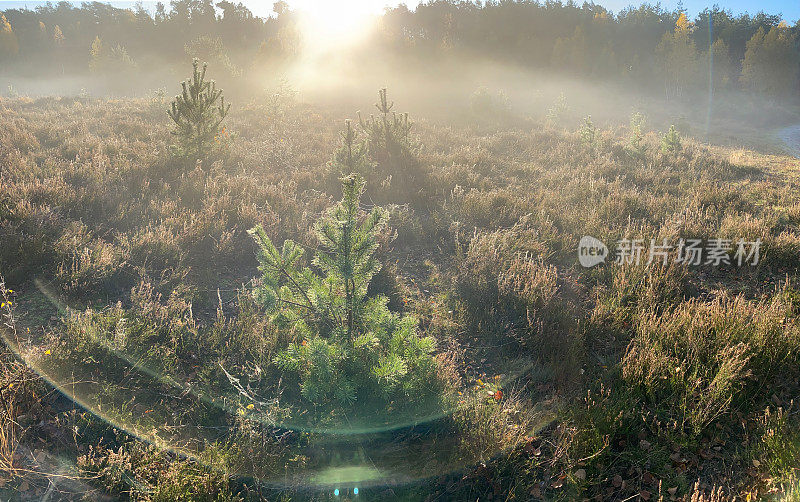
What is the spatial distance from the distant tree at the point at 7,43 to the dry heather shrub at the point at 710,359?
2309 inches

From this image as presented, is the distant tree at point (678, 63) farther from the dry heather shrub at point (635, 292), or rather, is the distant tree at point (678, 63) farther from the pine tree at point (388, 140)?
the dry heather shrub at point (635, 292)

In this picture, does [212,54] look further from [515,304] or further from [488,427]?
[488,427]

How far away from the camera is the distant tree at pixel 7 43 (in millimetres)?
39781

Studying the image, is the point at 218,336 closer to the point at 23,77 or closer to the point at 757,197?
the point at 757,197

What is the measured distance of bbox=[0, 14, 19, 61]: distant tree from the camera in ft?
131

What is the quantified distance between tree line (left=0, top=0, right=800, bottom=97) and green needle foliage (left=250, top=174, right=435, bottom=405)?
3973 cm

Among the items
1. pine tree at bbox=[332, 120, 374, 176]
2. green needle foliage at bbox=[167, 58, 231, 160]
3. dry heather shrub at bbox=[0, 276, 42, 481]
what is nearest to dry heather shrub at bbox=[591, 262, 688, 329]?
dry heather shrub at bbox=[0, 276, 42, 481]

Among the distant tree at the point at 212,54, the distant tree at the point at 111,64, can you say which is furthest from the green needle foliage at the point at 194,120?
the distant tree at the point at 111,64

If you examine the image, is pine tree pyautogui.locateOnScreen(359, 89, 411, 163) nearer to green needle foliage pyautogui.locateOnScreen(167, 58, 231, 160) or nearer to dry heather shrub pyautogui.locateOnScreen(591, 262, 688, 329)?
green needle foliage pyautogui.locateOnScreen(167, 58, 231, 160)

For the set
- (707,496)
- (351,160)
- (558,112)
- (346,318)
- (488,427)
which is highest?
(558,112)

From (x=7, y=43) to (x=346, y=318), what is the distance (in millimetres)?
57261

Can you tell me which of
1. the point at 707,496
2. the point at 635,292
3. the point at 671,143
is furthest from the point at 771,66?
the point at 707,496

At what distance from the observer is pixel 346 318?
9.63 ft

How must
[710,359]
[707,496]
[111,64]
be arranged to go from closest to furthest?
[707,496] → [710,359] → [111,64]
